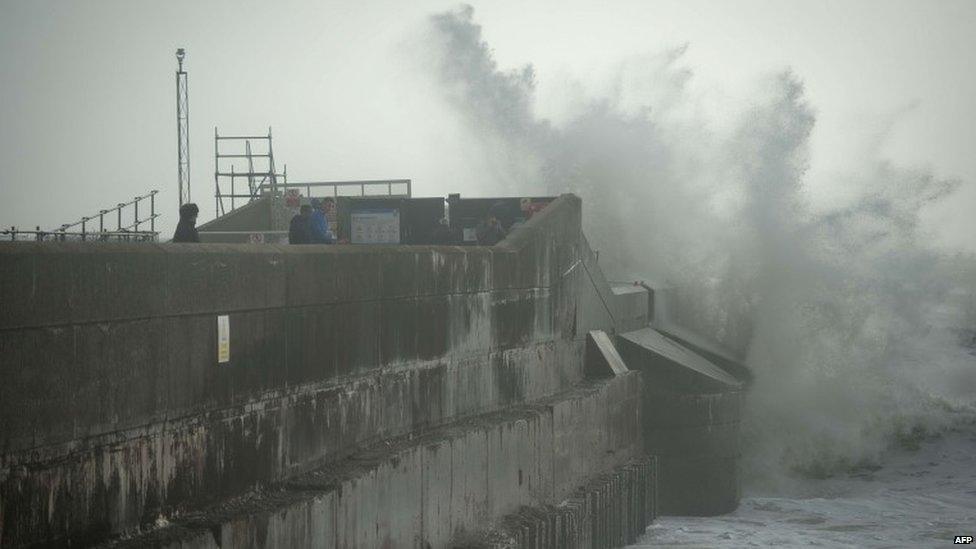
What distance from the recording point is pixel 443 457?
12.1m

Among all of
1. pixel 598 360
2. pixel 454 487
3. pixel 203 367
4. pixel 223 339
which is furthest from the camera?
pixel 598 360

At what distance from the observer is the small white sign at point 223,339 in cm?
923

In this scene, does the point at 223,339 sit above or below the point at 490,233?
below

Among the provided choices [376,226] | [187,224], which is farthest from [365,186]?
[187,224]

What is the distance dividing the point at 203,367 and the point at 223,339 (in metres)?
0.32

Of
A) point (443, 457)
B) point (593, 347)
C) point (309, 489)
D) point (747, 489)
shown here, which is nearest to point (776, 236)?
point (747, 489)

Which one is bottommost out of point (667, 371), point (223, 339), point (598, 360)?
point (667, 371)

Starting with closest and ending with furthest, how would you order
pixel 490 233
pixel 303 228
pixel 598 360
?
1. pixel 303 228
2. pixel 490 233
3. pixel 598 360

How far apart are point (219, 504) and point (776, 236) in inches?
972

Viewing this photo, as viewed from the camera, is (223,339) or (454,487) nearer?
(223,339)

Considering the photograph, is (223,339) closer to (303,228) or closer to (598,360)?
(303,228)

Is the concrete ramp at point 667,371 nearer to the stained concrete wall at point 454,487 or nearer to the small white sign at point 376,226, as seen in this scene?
the stained concrete wall at point 454,487

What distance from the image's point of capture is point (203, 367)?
902cm

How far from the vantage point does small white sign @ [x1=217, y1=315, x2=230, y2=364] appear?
9.23 m
